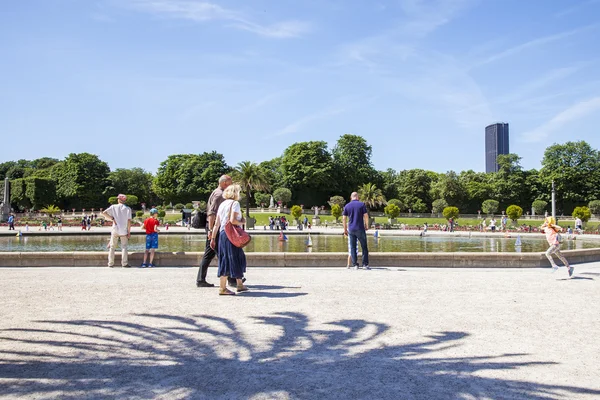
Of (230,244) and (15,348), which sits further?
(230,244)

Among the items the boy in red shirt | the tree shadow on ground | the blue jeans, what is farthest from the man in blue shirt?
the tree shadow on ground

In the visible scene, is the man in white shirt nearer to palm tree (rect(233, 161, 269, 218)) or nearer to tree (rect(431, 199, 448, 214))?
palm tree (rect(233, 161, 269, 218))

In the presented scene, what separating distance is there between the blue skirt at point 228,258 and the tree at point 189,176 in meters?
72.4

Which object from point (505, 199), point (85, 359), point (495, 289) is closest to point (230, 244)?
point (85, 359)

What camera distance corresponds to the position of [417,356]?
436cm

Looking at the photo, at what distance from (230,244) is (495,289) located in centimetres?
455

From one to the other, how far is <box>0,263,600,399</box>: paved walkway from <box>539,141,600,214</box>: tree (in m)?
74.4

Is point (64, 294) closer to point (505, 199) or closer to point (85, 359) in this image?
point (85, 359)

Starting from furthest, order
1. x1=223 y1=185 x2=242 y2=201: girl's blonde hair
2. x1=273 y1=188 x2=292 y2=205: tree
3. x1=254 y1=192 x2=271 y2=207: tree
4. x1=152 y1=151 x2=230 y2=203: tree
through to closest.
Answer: x1=152 y1=151 x2=230 y2=203: tree < x1=254 y1=192 x2=271 y2=207: tree < x1=273 y1=188 x2=292 y2=205: tree < x1=223 y1=185 x2=242 y2=201: girl's blonde hair

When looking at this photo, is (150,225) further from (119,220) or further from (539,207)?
(539,207)

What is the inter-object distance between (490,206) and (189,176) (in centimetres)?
4961

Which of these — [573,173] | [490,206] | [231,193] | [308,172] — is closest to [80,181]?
[308,172]

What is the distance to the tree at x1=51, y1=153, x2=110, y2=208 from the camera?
82000 millimetres

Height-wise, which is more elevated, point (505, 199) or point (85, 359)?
point (505, 199)
